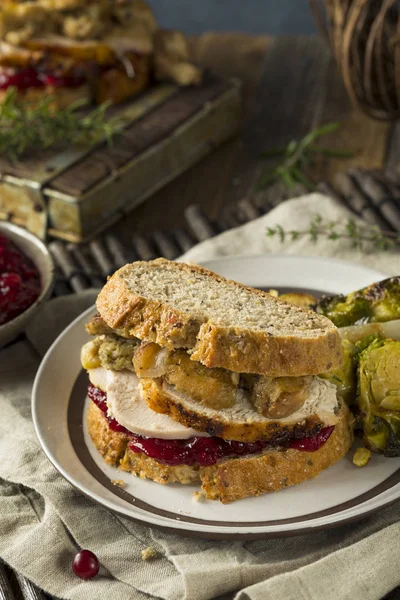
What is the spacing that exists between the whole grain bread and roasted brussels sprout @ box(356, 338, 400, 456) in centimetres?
19

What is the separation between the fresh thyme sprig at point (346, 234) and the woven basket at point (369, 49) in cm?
174

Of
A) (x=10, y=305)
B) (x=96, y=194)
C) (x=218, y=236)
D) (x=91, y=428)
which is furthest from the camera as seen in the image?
(x=96, y=194)

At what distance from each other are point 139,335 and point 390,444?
1.15 m

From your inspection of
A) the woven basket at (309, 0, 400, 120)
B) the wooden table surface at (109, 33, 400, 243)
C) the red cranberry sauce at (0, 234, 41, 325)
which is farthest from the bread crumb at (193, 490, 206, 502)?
the woven basket at (309, 0, 400, 120)

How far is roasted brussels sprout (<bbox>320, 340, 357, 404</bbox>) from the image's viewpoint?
139 inches

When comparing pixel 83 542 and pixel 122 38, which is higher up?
pixel 122 38

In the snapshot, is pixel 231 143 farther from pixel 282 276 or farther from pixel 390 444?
pixel 390 444

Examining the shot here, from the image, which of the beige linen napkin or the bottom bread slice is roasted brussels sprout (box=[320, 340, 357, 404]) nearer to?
the bottom bread slice

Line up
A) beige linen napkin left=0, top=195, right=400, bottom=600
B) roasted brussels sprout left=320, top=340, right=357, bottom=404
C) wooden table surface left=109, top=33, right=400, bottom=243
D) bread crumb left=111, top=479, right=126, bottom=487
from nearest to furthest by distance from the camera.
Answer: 1. beige linen napkin left=0, top=195, right=400, bottom=600
2. bread crumb left=111, top=479, right=126, bottom=487
3. roasted brussels sprout left=320, top=340, right=357, bottom=404
4. wooden table surface left=109, top=33, right=400, bottom=243

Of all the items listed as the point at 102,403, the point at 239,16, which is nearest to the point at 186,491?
the point at 102,403

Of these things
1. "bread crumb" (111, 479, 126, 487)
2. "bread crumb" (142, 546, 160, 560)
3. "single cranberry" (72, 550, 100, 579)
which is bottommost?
"bread crumb" (142, 546, 160, 560)

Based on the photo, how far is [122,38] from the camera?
671cm

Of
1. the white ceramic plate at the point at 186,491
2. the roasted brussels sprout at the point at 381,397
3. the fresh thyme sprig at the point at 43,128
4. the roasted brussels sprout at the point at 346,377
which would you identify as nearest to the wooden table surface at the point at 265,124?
the fresh thyme sprig at the point at 43,128

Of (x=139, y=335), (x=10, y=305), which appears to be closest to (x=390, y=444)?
(x=139, y=335)
